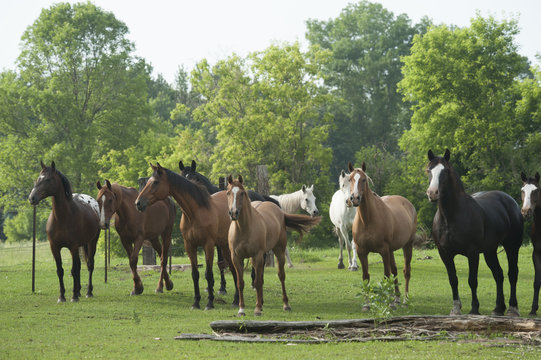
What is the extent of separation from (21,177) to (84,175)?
3484 mm

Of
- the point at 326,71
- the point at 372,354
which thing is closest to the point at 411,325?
the point at 372,354

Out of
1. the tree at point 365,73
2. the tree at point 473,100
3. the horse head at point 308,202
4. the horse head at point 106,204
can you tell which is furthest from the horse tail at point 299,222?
the tree at point 365,73

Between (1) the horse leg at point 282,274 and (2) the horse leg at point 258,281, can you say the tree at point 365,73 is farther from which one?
(2) the horse leg at point 258,281

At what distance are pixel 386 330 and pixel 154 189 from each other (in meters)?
5.28

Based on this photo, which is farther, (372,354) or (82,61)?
(82,61)

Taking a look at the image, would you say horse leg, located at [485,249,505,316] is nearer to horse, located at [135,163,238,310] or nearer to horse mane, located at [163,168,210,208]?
horse, located at [135,163,238,310]

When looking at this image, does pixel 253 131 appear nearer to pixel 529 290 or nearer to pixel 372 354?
pixel 529 290

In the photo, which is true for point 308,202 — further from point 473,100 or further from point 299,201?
point 473,100

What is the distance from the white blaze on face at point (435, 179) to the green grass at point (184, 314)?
2093 mm

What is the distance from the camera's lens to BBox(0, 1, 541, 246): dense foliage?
122 feet

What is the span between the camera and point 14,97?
3831 cm

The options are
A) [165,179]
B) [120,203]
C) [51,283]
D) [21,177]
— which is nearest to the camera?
[165,179]

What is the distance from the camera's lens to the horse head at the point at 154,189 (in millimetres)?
11469

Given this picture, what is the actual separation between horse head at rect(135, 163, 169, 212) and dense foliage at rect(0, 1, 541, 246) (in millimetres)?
23732
